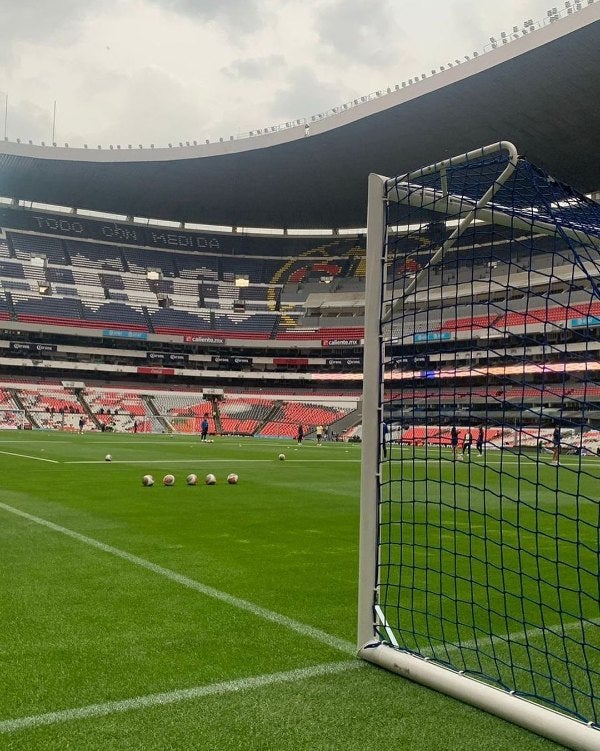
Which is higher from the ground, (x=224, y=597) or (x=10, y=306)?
(x=10, y=306)

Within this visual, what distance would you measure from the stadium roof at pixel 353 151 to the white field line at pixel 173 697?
1090 inches

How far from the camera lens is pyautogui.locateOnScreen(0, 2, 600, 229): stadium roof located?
31.9m

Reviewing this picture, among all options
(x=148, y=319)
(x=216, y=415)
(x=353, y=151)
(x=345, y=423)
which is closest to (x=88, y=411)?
(x=216, y=415)

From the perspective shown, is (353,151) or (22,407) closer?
(353,151)

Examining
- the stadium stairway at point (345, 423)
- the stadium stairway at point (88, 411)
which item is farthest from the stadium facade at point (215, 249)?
the stadium stairway at point (88, 411)

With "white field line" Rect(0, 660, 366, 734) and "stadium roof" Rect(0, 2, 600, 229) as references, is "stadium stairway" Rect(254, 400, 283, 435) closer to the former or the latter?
"stadium roof" Rect(0, 2, 600, 229)

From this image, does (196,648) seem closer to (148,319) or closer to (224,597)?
(224,597)

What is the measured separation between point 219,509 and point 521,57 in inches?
1145

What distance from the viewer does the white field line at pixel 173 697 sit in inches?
108

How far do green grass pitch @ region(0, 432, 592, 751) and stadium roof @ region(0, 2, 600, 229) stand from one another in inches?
1004

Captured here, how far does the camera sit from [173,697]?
3021mm

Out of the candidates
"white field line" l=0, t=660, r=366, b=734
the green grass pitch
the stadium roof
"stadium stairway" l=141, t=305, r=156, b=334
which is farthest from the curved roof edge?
"white field line" l=0, t=660, r=366, b=734

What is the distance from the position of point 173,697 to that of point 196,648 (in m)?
0.66

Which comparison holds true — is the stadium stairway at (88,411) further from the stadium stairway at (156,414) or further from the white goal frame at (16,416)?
the white goal frame at (16,416)
